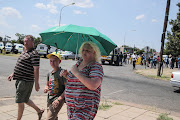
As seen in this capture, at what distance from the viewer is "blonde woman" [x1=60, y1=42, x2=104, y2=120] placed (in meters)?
Result: 2.03

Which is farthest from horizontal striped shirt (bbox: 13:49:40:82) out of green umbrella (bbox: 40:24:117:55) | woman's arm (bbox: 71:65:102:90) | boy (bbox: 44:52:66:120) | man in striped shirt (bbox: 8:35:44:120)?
woman's arm (bbox: 71:65:102:90)

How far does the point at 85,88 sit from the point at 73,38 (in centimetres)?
153

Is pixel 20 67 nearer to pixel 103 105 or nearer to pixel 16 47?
pixel 103 105

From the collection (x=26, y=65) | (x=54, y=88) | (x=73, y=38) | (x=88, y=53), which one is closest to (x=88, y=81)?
(x=88, y=53)

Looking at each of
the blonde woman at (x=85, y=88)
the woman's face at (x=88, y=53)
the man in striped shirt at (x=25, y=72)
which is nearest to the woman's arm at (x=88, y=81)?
the blonde woman at (x=85, y=88)

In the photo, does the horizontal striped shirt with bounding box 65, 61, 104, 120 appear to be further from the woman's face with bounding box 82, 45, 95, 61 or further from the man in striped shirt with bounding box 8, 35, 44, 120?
the man in striped shirt with bounding box 8, 35, 44, 120

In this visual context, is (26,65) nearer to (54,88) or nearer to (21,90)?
(21,90)

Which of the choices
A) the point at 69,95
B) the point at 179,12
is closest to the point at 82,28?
the point at 69,95

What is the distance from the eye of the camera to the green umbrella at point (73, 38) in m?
2.94

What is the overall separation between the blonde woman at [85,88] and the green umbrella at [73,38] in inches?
30.0

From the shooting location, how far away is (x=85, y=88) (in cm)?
209

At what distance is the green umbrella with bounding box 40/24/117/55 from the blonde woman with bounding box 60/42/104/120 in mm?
762

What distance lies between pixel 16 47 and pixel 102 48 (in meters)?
38.0

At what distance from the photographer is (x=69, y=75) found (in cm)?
224
